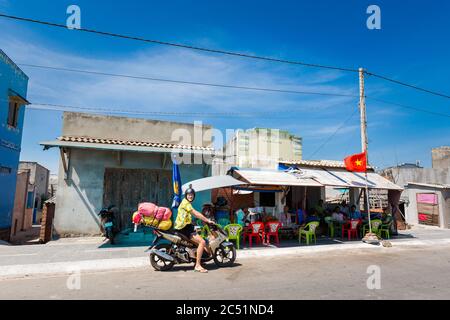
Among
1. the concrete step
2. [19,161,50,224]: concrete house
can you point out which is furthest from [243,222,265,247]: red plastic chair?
[19,161,50,224]: concrete house

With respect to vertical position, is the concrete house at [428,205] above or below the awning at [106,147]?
below

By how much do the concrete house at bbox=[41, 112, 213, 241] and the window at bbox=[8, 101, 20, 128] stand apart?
14.0 ft

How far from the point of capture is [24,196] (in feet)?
55.3

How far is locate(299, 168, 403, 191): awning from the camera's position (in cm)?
→ 1222

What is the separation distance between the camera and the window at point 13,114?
14086mm

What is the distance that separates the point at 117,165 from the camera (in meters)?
11.8

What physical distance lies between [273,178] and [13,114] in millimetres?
12688

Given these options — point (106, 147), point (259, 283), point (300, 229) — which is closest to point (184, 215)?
point (259, 283)

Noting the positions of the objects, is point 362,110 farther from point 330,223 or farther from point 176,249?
point 176,249

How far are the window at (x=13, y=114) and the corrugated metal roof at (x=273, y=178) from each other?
1104 centimetres

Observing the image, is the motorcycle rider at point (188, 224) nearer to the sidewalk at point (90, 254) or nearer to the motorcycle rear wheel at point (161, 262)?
the motorcycle rear wheel at point (161, 262)

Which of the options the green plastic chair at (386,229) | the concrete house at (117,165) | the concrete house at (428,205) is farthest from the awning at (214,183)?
the concrete house at (428,205)

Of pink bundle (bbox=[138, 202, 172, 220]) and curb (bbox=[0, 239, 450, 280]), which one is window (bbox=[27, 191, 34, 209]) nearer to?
curb (bbox=[0, 239, 450, 280])
